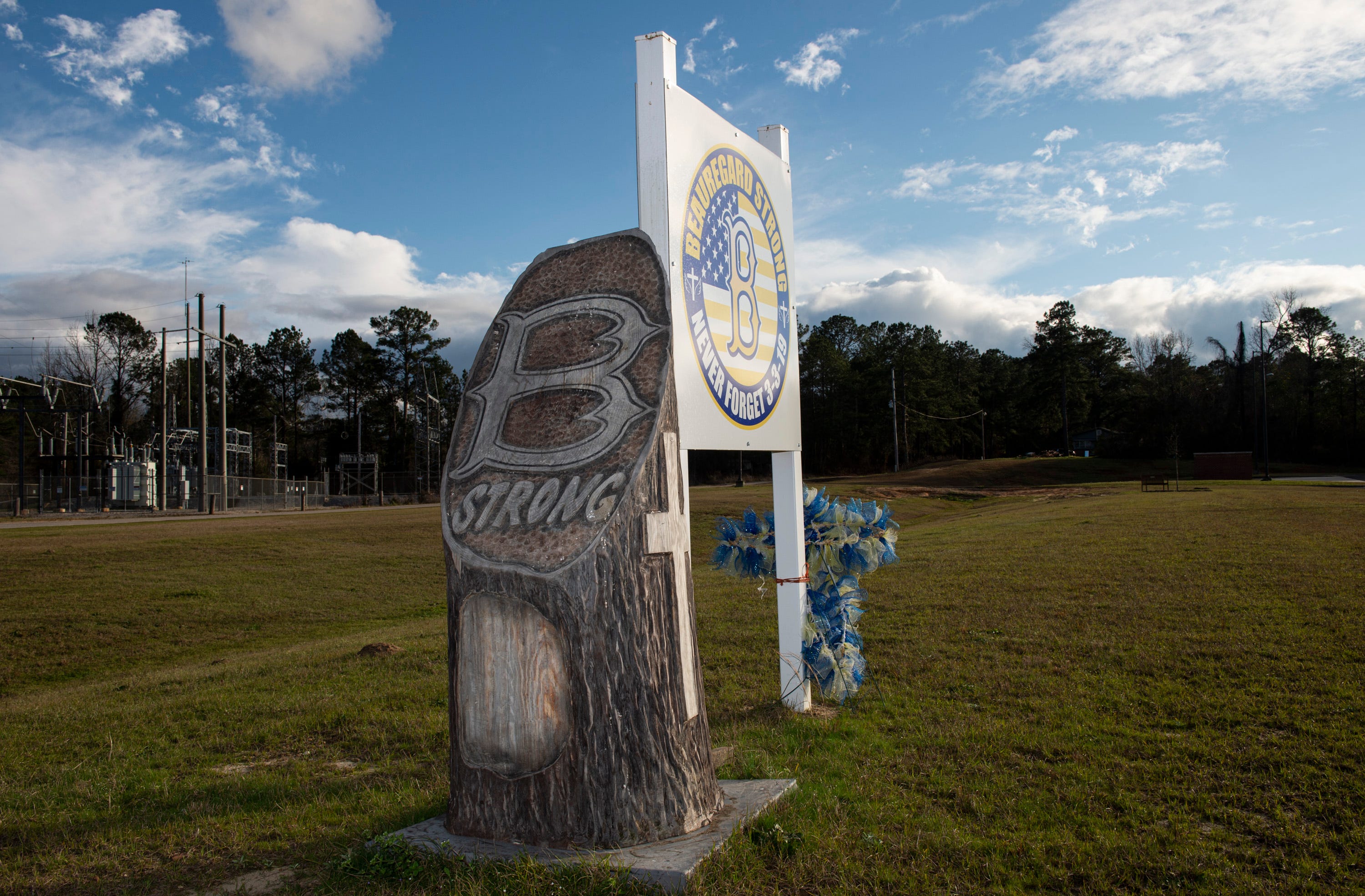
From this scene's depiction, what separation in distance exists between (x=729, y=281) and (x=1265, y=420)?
40825mm

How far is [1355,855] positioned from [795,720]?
9.15 ft

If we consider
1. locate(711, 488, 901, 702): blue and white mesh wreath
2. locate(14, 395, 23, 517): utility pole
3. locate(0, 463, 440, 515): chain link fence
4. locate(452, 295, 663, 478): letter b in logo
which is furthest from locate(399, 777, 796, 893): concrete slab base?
locate(14, 395, 23, 517): utility pole

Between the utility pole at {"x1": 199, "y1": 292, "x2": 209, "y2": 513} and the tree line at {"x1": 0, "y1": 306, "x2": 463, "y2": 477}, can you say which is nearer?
the utility pole at {"x1": 199, "y1": 292, "x2": 209, "y2": 513}

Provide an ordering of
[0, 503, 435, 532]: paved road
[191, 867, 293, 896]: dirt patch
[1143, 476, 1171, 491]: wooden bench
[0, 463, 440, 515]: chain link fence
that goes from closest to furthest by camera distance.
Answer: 1. [191, 867, 293, 896]: dirt patch
2. [0, 503, 435, 532]: paved road
3. [1143, 476, 1171, 491]: wooden bench
4. [0, 463, 440, 515]: chain link fence

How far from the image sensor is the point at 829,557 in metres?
5.86

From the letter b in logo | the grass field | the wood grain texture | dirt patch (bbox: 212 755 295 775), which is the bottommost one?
dirt patch (bbox: 212 755 295 775)

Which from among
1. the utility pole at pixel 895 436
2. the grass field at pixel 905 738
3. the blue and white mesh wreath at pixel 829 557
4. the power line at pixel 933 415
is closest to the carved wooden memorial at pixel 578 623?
the grass field at pixel 905 738

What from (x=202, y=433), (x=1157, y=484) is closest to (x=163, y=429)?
(x=202, y=433)

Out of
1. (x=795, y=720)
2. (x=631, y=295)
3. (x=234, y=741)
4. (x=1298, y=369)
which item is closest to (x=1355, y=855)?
(x=795, y=720)

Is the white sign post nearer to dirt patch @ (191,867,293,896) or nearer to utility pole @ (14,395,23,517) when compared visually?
dirt patch @ (191,867,293,896)

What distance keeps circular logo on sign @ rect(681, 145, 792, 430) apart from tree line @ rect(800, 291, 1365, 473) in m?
48.7

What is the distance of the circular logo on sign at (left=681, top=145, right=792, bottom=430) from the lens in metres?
4.59

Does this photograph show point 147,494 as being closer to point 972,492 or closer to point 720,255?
point 972,492

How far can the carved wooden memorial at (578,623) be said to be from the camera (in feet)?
10.4
